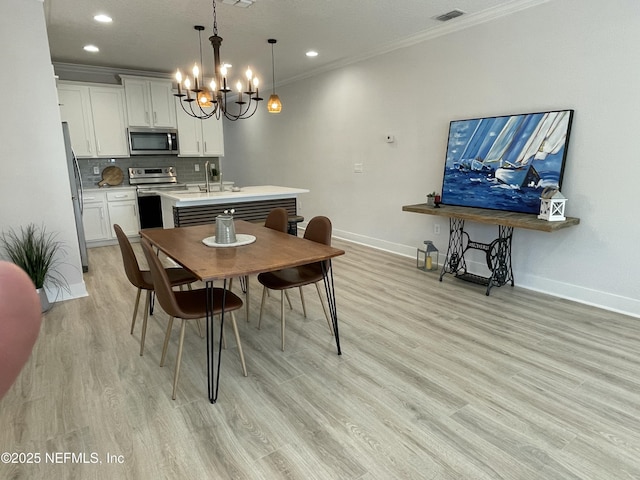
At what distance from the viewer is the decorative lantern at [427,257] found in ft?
14.2

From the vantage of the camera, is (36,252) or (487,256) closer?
(36,252)

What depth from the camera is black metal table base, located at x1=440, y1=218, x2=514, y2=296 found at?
3732 mm

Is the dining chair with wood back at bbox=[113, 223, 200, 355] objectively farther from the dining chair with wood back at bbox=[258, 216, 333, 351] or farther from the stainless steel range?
the stainless steel range

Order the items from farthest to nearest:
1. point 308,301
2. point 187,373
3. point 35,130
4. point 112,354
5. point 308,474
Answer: point 308,301, point 35,130, point 112,354, point 187,373, point 308,474

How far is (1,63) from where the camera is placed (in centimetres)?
309

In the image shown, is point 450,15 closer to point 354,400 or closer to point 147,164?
point 354,400

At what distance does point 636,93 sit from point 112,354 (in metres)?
4.26

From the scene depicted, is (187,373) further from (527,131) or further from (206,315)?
(527,131)

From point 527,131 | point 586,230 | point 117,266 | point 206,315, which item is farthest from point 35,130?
point 586,230

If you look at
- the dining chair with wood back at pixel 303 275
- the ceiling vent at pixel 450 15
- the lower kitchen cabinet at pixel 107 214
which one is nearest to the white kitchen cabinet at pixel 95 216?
the lower kitchen cabinet at pixel 107 214

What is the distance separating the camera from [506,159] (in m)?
Answer: 3.63

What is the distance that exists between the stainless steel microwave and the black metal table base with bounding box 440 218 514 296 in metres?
4.66

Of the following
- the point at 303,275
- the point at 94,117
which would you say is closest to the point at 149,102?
the point at 94,117

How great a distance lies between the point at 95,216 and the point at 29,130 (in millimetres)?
2563
